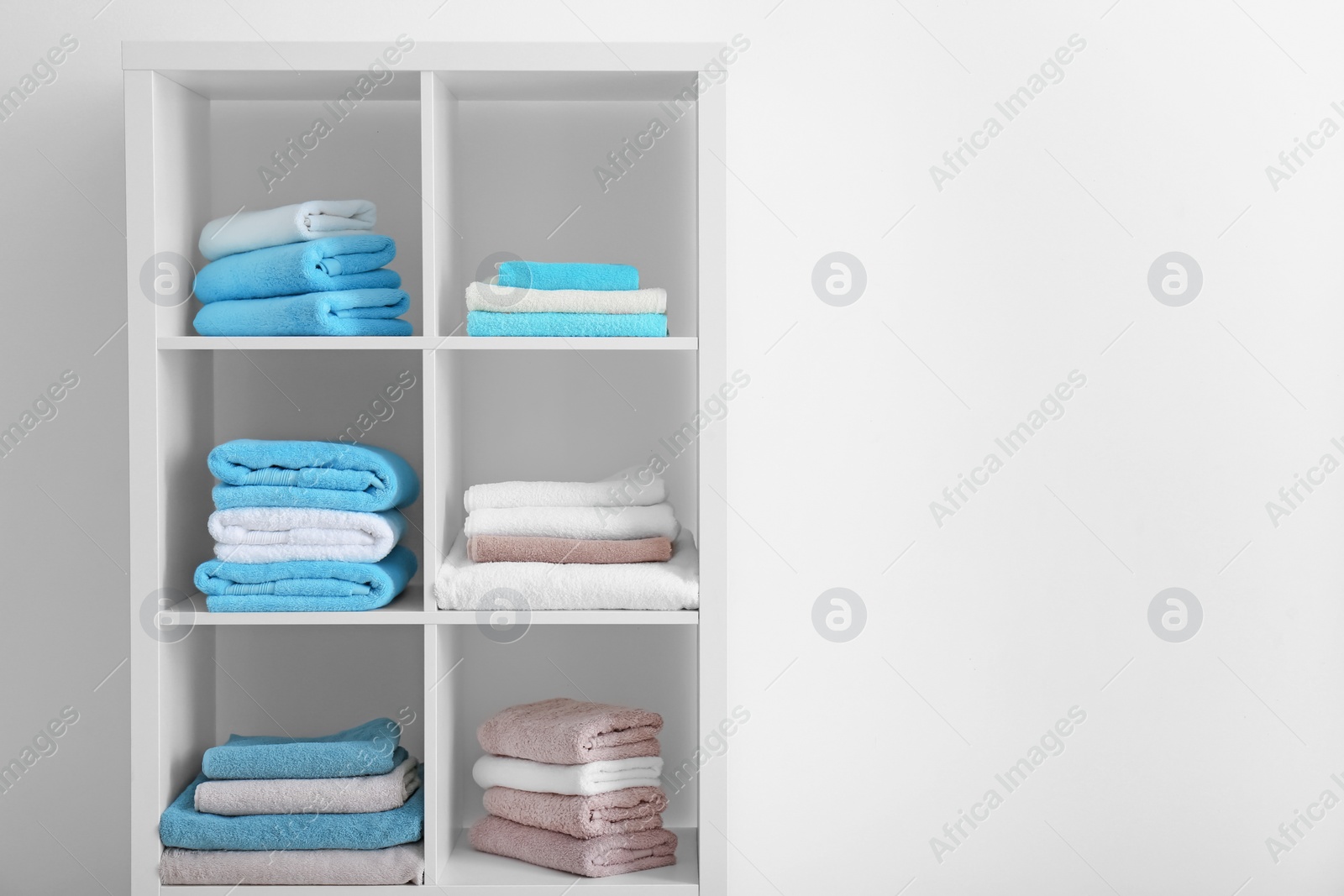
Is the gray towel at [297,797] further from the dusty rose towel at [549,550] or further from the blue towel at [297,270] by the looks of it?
the blue towel at [297,270]

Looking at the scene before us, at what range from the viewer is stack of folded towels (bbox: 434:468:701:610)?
58.3 inches

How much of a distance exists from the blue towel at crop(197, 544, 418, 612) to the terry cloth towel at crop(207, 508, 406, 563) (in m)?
0.01

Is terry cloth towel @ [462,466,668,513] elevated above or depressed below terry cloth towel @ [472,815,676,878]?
above

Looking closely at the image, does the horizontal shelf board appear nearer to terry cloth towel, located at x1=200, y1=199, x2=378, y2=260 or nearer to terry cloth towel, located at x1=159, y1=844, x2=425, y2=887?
terry cloth towel, located at x1=159, y1=844, x2=425, y2=887

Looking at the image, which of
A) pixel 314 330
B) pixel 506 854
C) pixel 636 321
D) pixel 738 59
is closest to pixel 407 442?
pixel 314 330

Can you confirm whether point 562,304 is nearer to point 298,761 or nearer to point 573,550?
point 573,550

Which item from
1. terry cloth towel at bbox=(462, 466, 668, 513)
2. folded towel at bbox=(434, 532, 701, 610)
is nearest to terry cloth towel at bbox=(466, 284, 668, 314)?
terry cloth towel at bbox=(462, 466, 668, 513)

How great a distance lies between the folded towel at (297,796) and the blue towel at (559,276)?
0.72 meters

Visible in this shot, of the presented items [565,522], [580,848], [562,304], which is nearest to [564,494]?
[565,522]

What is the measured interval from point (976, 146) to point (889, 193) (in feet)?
0.53

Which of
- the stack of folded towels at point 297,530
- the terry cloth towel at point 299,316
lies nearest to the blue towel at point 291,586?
the stack of folded towels at point 297,530

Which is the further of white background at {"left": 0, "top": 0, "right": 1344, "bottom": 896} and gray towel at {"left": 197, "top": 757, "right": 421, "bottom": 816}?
white background at {"left": 0, "top": 0, "right": 1344, "bottom": 896}

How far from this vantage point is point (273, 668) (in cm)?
178

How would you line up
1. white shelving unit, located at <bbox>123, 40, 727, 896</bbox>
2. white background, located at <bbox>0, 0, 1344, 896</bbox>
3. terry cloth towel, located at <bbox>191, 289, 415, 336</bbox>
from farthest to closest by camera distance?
white background, located at <bbox>0, 0, 1344, 896</bbox> → white shelving unit, located at <bbox>123, 40, 727, 896</bbox> → terry cloth towel, located at <bbox>191, 289, 415, 336</bbox>
